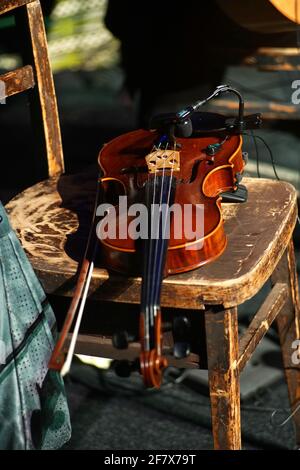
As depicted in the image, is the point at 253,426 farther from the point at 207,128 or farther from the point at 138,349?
the point at 138,349

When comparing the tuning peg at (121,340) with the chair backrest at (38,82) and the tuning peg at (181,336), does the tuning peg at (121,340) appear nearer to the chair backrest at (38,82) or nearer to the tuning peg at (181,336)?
the tuning peg at (181,336)

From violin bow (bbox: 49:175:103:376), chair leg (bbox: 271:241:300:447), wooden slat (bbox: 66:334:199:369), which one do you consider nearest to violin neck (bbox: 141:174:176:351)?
violin bow (bbox: 49:175:103:376)

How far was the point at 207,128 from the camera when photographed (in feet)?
5.17

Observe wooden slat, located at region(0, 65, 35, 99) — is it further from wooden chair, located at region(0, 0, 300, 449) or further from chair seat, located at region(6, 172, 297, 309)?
chair seat, located at region(6, 172, 297, 309)

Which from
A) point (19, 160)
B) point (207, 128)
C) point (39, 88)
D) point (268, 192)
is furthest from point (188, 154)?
point (19, 160)

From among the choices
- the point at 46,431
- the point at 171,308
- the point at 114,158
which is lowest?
the point at 46,431

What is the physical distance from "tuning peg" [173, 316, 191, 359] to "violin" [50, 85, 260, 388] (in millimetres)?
49

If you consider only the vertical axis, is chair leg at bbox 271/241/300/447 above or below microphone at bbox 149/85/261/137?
below

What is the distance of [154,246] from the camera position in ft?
4.02

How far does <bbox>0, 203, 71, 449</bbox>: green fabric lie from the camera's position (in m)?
1.34

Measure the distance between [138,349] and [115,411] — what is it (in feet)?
3.45

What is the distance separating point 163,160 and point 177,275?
244mm

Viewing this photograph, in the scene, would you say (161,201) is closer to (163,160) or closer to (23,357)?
(163,160)

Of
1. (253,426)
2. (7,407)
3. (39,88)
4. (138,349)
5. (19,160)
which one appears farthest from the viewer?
(19,160)
